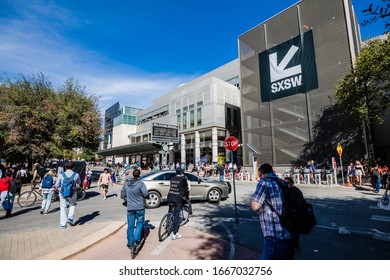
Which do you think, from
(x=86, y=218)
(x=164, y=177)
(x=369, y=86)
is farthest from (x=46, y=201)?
(x=369, y=86)

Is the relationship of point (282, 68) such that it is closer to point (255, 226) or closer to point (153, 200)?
point (153, 200)

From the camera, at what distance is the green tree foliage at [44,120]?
58.6 ft

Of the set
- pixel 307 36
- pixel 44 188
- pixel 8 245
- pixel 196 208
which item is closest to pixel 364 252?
pixel 196 208

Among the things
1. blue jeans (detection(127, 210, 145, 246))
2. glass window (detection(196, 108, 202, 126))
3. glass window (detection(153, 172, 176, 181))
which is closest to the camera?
blue jeans (detection(127, 210, 145, 246))

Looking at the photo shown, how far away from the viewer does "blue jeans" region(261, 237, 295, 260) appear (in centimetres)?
273

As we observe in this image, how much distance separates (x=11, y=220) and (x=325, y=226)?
1031cm

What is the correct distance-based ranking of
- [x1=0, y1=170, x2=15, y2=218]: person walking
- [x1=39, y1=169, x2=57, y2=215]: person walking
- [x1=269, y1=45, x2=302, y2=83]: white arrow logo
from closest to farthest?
[x1=0, y1=170, x2=15, y2=218]: person walking < [x1=39, y1=169, x2=57, y2=215]: person walking < [x1=269, y1=45, x2=302, y2=83]: white arrow logo

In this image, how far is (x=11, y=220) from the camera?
24.2 feet

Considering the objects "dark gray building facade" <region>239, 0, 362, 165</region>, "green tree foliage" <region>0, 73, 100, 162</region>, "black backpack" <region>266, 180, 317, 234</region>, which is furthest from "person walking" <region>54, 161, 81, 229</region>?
"dark gray building facade" <region>239, 0, 362, 165</region>

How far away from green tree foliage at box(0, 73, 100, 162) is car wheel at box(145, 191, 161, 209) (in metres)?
14.3

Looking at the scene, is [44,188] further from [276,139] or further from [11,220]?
[276,139]

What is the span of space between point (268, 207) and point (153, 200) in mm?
6774

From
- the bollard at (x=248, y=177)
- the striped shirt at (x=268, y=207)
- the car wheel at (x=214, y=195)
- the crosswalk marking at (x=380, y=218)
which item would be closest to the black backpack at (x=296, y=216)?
the striped shirt at (x=268, y=207)

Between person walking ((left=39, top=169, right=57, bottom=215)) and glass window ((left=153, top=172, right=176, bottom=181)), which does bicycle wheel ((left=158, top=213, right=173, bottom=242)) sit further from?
person walking ((left=39, top=169, right=57, bottom=215))
